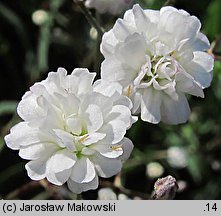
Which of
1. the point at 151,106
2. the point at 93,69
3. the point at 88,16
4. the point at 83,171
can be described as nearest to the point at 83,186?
the point at 83,171

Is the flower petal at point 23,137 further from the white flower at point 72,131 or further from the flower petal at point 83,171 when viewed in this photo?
the flower petal at point 83,171

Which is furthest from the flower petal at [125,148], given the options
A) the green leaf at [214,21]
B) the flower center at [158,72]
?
the green leaf at [214,21]

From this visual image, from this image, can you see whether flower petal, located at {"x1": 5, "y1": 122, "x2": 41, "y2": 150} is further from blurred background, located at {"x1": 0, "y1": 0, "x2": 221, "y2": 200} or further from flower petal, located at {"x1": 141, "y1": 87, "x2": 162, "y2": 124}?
blurred background, located at {"x1": 0, "y1": 0, "x2": 221, "y2": 200}

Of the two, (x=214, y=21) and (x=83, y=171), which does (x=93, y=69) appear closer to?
(x=214, y=21)

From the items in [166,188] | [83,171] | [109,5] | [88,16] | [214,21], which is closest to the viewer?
[83,171]

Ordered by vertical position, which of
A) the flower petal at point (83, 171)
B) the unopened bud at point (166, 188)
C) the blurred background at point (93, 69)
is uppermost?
the flower petal at point (83, 171)

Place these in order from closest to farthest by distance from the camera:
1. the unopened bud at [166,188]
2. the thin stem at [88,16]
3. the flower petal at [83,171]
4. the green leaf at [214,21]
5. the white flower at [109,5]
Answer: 1. the flower petal at [83,171]
2. the unopened bud at [166,188]
3. the thin stem at [88,16]
4. the white flower at [109,5]
5. the green leaf at [214,21]
